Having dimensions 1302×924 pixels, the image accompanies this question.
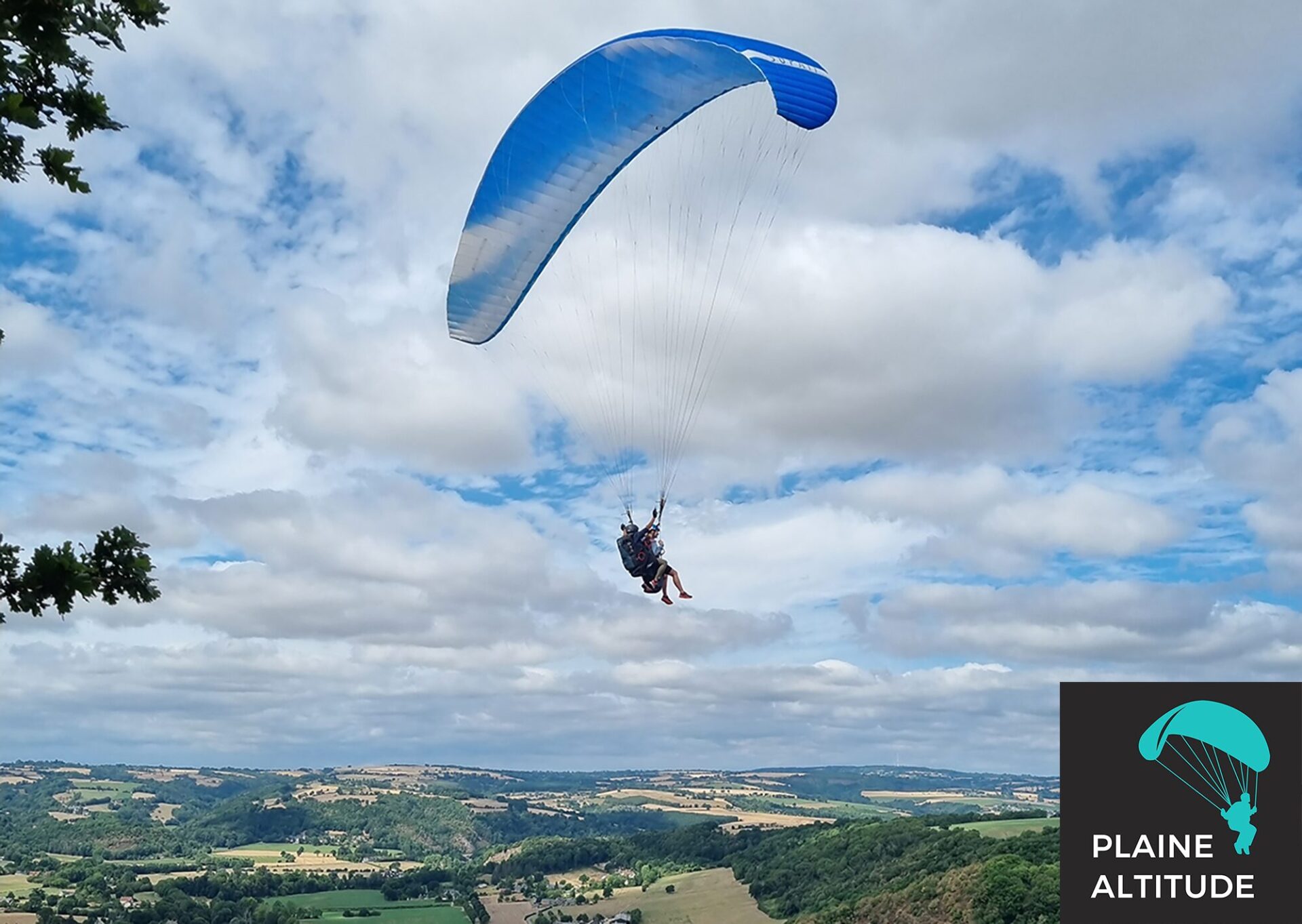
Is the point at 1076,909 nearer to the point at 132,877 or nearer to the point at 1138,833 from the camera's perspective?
the point at 1138,833

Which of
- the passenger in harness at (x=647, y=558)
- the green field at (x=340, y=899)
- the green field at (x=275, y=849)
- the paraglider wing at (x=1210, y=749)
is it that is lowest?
the green field at (x=275, y=849)

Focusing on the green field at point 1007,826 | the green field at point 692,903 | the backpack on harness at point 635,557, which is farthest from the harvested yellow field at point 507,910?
the backpack on harness at point 635,557

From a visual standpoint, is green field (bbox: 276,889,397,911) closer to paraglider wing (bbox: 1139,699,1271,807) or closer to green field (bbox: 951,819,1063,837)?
green field (bbox: 951,819,1063,837)

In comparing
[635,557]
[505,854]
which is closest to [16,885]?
[505,854]

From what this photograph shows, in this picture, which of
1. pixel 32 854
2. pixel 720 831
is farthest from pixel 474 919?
pixel 32 854

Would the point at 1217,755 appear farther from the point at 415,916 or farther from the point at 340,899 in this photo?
the point at 340,899

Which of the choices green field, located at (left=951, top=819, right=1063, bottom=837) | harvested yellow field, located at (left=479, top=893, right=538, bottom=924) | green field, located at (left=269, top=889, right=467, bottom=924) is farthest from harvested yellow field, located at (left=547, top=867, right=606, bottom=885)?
green field, located at (left=951, top=819, right=1063, bottom=837)

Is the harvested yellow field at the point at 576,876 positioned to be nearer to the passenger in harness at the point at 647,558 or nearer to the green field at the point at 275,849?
the green field at the point at 275,849
